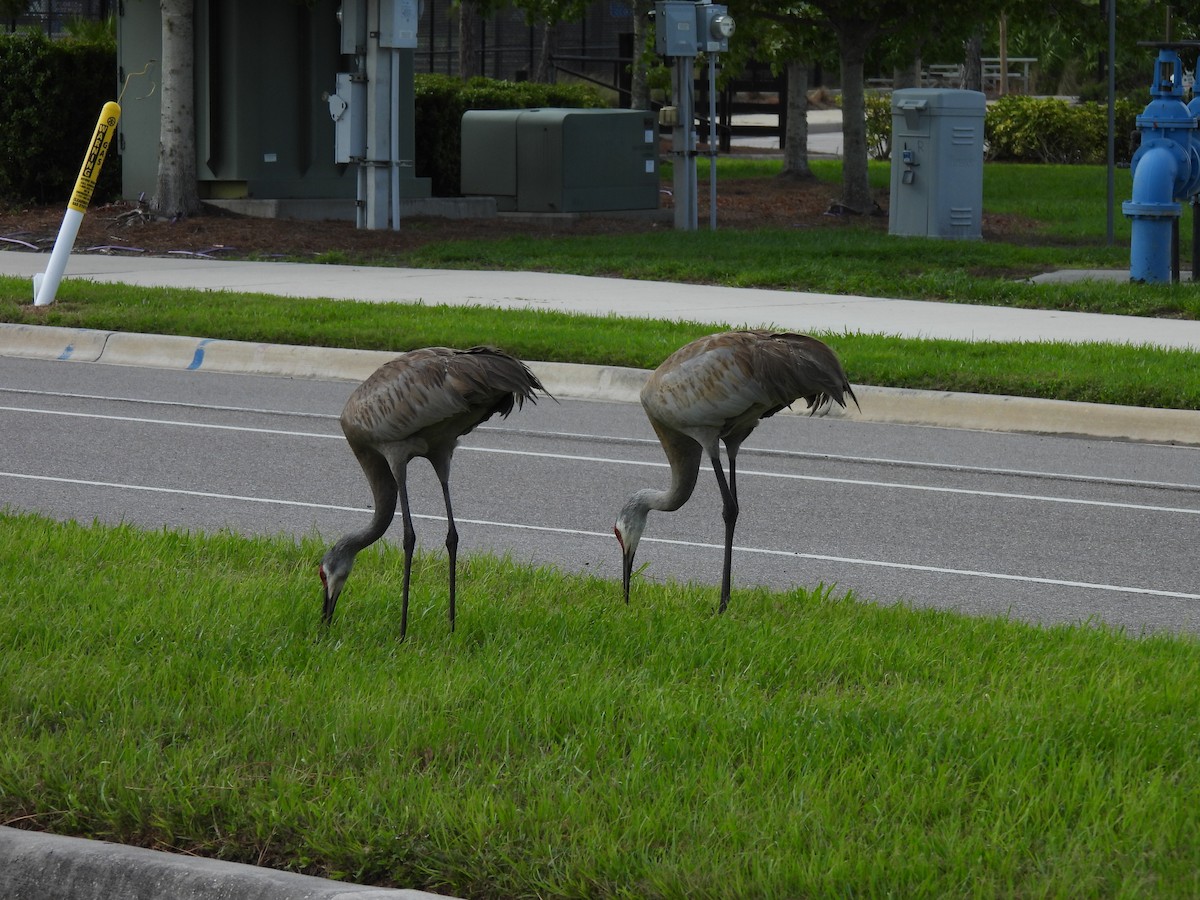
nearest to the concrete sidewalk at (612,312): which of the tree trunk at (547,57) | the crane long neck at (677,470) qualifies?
the crane long neck at (677,470)

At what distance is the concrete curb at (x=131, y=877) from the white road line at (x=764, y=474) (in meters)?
5.40

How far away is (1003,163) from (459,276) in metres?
22.3

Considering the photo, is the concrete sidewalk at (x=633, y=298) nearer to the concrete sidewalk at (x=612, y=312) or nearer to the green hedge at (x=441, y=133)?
the concrete sidewalk at (x=612, y=312)

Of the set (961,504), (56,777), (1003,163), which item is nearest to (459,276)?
(961,504)

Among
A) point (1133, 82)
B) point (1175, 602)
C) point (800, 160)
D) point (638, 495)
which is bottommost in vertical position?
point (1175, 602)

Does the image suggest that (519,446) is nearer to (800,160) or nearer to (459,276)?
(459,276)

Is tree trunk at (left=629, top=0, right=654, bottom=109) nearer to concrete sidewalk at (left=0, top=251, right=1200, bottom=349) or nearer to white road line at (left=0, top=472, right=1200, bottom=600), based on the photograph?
concrete sidewalk at (left=0, top=251, right=1200, bottom=349)

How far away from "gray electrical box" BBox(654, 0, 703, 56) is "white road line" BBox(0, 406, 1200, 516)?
11.3m

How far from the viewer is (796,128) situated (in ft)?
92.4

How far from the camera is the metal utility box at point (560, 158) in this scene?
22.5 meters

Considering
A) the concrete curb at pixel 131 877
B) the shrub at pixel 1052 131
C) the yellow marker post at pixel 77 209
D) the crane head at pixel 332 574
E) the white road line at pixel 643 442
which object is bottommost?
the concrete curb at pixel 131 877

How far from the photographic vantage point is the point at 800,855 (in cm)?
368

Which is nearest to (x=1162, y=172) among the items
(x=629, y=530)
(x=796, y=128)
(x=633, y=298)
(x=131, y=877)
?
Result: (x=633, y=298)

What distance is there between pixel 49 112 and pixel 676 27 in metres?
8.28
